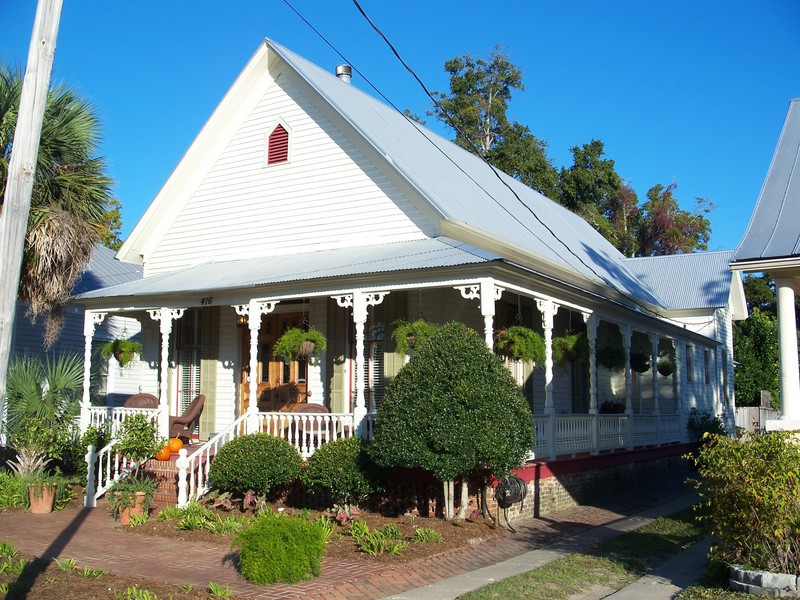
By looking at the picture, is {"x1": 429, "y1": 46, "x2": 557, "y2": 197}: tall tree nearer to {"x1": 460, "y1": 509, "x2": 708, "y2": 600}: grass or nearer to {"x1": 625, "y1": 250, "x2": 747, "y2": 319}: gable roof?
Result: {"x1": 625, "y1": 250, "x2": 747, "y2": 319}: gable roof

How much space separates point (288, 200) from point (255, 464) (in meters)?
6.49

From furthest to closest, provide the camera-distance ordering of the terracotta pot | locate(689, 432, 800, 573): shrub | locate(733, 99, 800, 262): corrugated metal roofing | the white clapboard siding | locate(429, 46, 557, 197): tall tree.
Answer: locate(429, 46, 557, 197): tall tree
the white clapboard siding
the terracotta pot
locate(733, 99, 800, 262): corrugated metal roofing
locate(689, 432, 800, 573): shrub

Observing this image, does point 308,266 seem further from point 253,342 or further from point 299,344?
point 253,342

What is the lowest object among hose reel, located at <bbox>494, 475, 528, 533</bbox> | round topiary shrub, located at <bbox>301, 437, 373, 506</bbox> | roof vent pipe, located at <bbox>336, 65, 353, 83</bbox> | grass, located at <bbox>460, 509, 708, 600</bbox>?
grass, located at <bbox>460, 509, 708, 600</bbox>

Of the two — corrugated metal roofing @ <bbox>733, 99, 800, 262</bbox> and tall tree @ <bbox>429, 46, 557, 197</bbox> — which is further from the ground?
tall tree @ <bbox>429, 46, 557, 197</bbox>

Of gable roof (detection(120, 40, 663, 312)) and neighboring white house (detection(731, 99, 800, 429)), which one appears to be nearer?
neighboring white house (detection(731, 99, 800, 429))

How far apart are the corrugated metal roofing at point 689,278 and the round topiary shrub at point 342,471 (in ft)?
56.8

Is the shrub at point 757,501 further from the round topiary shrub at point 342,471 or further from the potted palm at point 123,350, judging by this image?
the potted palm at point 123,350

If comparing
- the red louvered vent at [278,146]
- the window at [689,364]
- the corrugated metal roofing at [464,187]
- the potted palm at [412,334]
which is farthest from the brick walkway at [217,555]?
the window at [689,364]

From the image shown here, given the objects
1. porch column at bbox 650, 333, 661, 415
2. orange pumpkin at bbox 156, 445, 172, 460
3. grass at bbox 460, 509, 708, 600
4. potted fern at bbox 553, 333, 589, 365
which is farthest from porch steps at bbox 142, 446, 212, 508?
porch column at bbox 650, 333, 661, 415

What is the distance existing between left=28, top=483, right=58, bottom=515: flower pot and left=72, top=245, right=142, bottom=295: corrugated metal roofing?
7954 mm

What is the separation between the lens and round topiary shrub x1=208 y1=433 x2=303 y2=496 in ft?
42.7

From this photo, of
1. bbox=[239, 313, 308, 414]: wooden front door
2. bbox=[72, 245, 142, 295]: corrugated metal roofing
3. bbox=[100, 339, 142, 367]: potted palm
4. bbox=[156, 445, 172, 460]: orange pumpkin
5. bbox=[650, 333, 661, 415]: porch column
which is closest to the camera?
bbox=[156, 445, 172, 460]: orange pumpkin

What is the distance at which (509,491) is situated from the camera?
1243 cm
